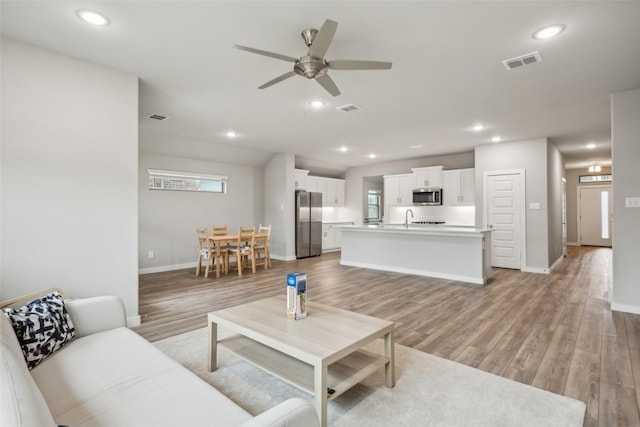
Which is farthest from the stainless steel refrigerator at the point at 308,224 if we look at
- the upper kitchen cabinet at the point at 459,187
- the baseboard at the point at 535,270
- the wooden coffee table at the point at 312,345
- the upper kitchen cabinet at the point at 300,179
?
the wooden coffee table at the point at 312,345

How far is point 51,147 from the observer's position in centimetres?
288

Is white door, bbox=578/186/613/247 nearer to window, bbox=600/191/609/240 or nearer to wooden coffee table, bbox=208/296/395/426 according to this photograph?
window, bbox=600/191/609/240

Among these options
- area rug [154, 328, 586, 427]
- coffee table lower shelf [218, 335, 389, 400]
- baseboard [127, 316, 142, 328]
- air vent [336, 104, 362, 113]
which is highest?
air vent [336, 104, 362, 113]

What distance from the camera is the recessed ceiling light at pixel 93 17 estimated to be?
7.69 feet

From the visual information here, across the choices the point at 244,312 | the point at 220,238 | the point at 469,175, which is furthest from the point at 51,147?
the point at 469,175

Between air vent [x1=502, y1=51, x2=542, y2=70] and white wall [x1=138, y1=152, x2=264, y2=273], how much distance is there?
6.35m

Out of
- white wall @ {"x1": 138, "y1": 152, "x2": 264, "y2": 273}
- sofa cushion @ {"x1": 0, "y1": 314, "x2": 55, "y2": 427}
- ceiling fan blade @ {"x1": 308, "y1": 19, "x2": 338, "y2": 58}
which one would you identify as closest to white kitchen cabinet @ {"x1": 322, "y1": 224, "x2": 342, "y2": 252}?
white wall @ {"x1": 138, "y1": 152, "x2": 264, "y2": 273}

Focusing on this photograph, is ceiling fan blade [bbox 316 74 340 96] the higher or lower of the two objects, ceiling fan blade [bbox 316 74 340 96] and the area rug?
the higher

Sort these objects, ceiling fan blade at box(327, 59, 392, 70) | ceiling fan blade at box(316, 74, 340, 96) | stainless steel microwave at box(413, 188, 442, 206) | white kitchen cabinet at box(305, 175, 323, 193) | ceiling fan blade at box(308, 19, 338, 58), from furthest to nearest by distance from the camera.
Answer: white kitchen cabinet at box(305, 175, 323, 193)
stainless steel microwave at box(413, 188, 442, 206)
ceiling fan blade at box(316, 74, 340, 96)
ceiling fan blade at box(327, 59, 392, 70)
ceiling fan blade at box(308, 19, 338, 58)

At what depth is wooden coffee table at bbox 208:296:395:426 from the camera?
5.67ft

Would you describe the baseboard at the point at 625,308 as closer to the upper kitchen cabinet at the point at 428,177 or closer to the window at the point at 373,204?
the upper kitchen cabinet at the point at 428,177

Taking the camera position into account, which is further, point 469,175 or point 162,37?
point 469,175

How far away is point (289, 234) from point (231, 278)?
2.55m

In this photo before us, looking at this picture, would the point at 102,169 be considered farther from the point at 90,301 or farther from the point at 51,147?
the point at 90,301
